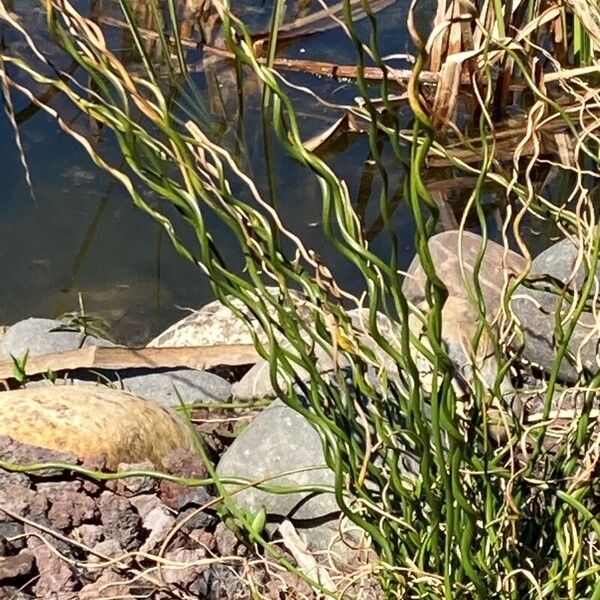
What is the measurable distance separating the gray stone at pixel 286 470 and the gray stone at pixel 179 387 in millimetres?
433

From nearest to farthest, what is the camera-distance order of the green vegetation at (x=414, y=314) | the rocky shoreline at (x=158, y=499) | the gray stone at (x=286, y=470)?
1. the green vegetation at (x=414, y=314)
2. the rocky shoreline at (x=158, y=499)
3. the gray stone at (x=286, y=470)

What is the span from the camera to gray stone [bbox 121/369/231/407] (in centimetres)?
261

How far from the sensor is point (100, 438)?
7.14ft

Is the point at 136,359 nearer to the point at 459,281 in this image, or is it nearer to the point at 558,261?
the point at 459,281

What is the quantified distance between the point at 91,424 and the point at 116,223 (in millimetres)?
1902

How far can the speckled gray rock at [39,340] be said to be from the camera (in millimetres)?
2979

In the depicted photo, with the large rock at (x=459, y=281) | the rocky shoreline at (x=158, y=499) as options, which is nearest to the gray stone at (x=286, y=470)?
the rocky shoreline at (x=158, y=499)

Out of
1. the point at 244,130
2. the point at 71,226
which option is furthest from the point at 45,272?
the point at 244,130

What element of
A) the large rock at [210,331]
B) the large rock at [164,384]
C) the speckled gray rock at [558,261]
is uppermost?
the speckled gray rock at [558,261]

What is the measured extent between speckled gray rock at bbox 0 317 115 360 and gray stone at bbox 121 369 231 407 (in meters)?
0.39

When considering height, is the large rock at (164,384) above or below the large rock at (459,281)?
below

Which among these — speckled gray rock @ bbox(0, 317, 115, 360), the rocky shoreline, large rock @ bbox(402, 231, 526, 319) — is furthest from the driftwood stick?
large rock @ bbox(402, 231, 526, 319)

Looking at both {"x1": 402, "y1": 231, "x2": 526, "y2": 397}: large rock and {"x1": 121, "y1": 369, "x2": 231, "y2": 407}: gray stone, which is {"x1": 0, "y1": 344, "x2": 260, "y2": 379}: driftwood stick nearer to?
{"x1": 121, "y1": 369, "x2": 231, "y2": 407}: gray stone

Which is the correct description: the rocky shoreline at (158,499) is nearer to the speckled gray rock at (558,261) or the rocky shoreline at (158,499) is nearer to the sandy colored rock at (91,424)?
the sandy colored rock at (91,424)
